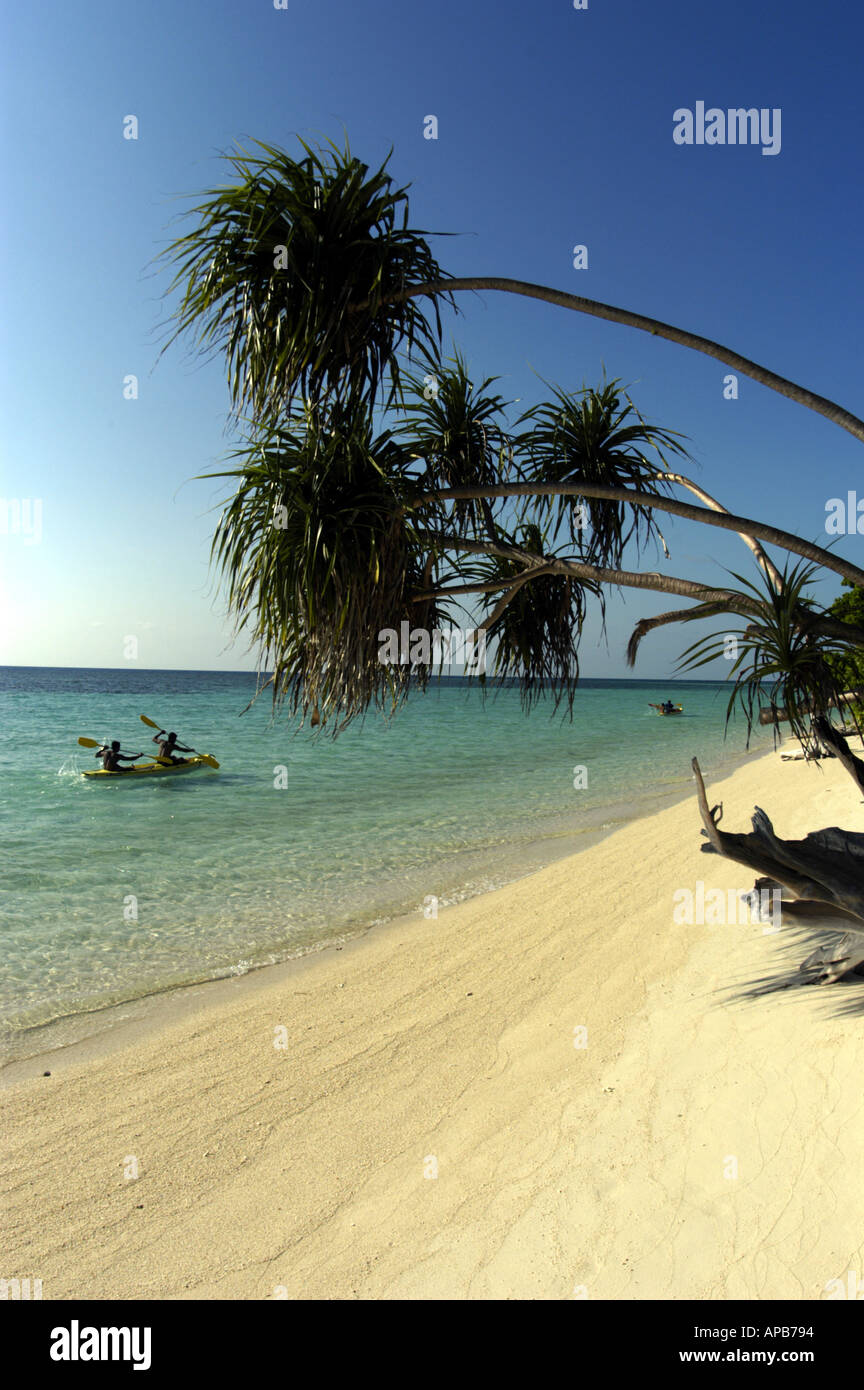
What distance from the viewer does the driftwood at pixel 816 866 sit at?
4184mm

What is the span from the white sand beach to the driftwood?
0.42 m

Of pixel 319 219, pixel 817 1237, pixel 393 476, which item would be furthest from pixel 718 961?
pixel 319 219

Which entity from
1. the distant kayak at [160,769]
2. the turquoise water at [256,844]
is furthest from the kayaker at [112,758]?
the turquoise water at [256,844]

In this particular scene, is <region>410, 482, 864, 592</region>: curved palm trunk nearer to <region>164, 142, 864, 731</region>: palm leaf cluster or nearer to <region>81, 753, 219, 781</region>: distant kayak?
<region>164, 142, 864, 731</region>: palm leaf cluster

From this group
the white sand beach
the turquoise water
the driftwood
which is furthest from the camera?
the turquoise water

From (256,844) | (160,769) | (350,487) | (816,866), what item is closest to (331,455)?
(350,487)

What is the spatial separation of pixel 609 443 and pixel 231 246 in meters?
2.40

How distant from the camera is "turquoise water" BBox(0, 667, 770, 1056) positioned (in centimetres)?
799

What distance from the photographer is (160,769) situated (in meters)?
20.6

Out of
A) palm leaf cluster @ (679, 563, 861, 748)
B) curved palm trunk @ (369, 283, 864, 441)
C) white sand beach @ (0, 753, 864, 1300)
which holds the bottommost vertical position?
white sand beach @ (0, 753, 864, 1300)

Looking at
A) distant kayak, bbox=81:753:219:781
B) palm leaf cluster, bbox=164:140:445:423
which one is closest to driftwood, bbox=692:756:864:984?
palm leaf cluster, bbox=164:140:445:423

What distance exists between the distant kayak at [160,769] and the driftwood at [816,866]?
1843 centimetres

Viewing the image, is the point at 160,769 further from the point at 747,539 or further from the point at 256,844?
the point at 747,539

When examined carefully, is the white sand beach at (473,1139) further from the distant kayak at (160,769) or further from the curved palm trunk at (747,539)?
the distant kayak at (160,769)
